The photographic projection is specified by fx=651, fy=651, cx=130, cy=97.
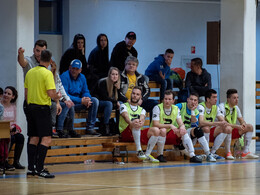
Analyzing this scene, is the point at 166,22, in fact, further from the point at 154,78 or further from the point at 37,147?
the point at 37,147

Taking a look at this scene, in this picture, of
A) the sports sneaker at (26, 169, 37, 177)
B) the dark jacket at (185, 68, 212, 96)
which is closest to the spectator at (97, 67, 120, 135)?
the dark jacket at (185, 68, 212, 96)

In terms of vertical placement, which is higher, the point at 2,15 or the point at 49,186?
the point at 2,15

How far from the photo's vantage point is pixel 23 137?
9906 mm

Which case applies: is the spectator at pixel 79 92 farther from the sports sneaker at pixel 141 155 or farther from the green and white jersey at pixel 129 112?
the sports sneaker at pixel 141 155

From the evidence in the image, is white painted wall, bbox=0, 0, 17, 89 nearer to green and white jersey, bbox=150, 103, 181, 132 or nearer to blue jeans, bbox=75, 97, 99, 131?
blue jeans, bbox=75, 97, 99, 131

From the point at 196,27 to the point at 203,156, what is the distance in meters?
8.11

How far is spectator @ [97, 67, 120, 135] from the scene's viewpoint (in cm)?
1144

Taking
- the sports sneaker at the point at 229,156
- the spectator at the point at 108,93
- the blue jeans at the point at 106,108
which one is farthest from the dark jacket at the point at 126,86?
the sports sneaker at the point at 229,156

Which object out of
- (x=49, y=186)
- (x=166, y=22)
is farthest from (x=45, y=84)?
(x=166, y=22)

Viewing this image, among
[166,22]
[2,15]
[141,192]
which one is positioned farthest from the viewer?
[166,22]

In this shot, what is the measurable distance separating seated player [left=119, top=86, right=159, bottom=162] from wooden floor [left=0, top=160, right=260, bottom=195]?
1.19 ft

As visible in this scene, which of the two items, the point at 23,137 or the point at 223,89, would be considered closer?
the point at 23,137

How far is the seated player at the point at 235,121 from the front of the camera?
1204cm

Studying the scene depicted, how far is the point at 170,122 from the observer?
11289 millimetres
